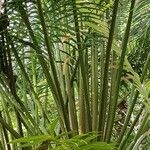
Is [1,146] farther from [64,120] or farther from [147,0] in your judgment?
[147,0]

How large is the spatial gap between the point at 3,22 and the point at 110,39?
0.29 m

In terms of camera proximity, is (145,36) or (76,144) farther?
(145,36)

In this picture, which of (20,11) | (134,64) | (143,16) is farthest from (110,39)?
(134,64)

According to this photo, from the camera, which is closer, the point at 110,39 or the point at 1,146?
the point at 110,39

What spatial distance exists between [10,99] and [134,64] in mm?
585

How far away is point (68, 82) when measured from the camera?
1390 millimetres

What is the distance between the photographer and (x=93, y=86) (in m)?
1.38

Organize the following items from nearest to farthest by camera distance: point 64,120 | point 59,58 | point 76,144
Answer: point 76,144 → point 64,120 → point 59,58

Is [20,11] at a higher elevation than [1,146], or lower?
higher

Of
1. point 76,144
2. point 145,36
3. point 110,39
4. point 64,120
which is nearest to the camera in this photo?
point 76,144

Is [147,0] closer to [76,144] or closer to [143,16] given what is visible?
[143,16]

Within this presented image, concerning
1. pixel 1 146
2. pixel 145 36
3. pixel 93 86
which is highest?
pixel 145 36

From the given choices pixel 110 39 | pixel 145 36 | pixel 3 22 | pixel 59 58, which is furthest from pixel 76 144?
pixel 59 58

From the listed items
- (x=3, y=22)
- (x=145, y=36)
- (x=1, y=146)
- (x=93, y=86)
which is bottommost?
(x=1, y=146)
